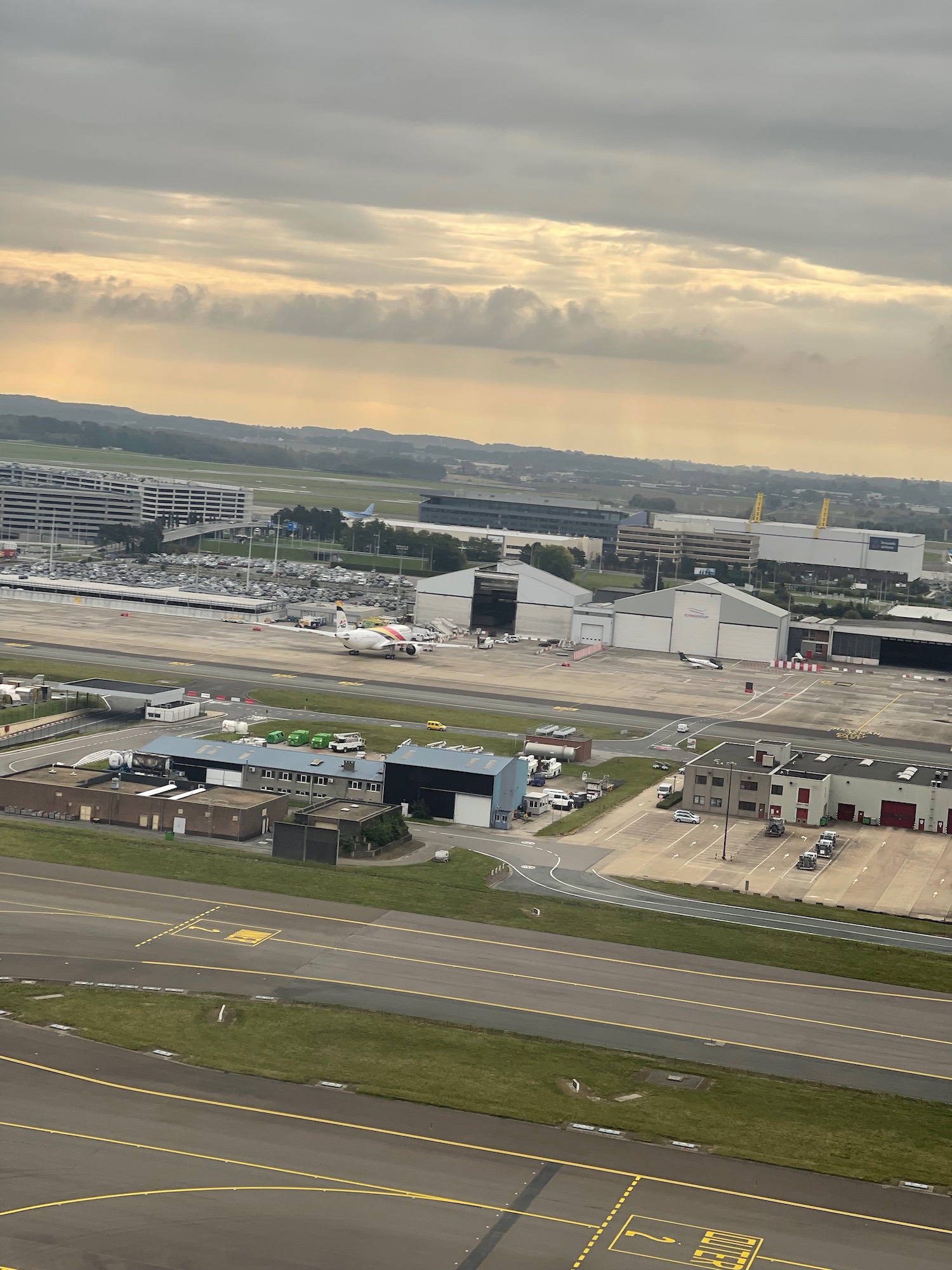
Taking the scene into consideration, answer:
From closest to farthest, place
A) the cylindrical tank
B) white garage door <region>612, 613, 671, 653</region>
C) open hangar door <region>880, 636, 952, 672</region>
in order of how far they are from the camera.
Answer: the cylindrical tank, white garage door <region>612, 613, 671, 653</region>, open hangar door <region>880, 636, 952, 672</region>

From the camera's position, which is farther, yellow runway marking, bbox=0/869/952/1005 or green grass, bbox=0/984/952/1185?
yellow runway marking, bbox=0/869/952/1005

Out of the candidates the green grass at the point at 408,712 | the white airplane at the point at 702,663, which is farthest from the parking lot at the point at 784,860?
the white airplane at the point at 702,663

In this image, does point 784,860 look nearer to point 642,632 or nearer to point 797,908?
point 797,908

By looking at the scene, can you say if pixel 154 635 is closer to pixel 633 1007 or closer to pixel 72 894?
pixel 72 894

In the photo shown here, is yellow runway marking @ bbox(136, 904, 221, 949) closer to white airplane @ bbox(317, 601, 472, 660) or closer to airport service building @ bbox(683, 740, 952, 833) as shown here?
airport service building @ bbox(683, 740, 952, 833)

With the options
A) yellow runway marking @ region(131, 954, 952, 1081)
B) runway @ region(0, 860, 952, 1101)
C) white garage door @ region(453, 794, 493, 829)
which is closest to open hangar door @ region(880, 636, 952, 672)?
white garage door @ region(453, 794, 493, 829)

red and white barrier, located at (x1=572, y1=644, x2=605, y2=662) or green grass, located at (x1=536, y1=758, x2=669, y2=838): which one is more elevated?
red and white barrier, located at (x1=572, y1=644, x2=605, y2=662)

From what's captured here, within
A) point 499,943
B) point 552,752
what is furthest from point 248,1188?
point 552,752
